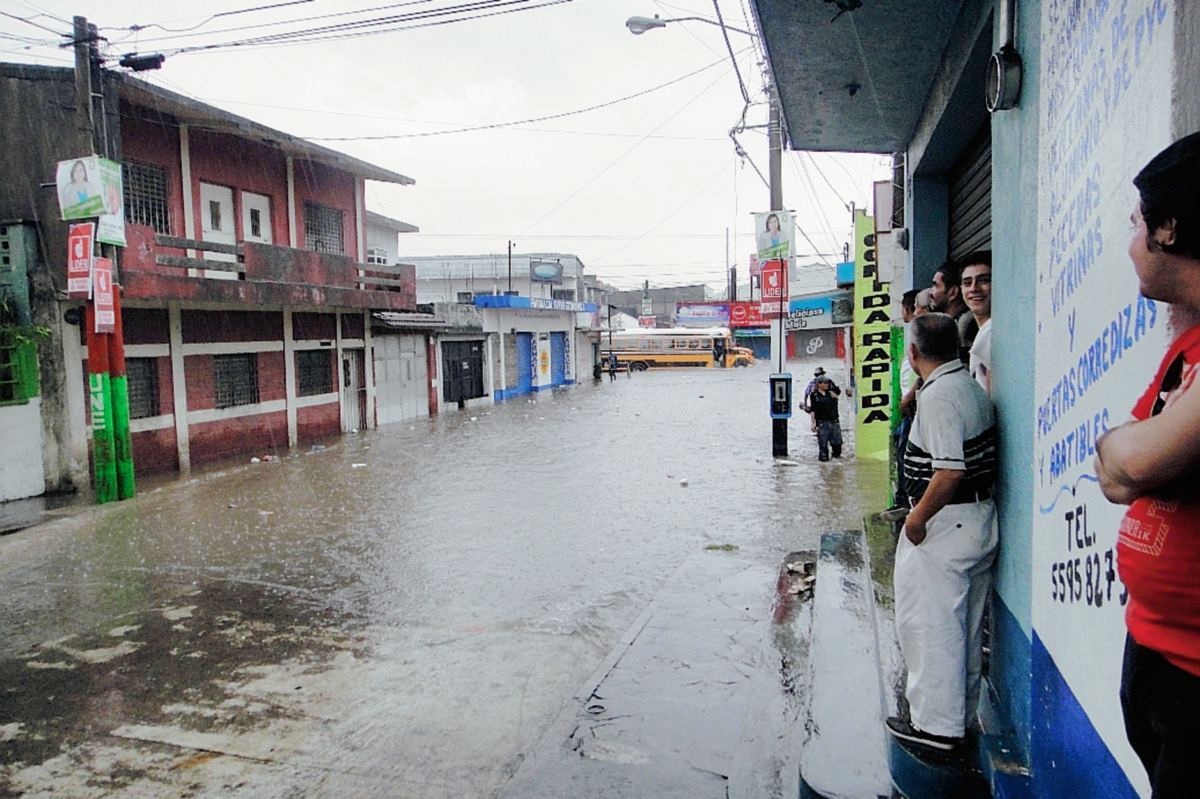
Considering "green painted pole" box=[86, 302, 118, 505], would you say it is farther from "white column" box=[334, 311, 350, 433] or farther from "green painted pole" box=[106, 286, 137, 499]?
"white column" box=[334, 311, 350, 433]

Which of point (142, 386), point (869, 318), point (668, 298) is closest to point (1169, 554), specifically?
point (869, 318)

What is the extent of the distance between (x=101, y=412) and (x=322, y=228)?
954cm

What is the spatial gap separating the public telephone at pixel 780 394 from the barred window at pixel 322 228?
37.9 feet

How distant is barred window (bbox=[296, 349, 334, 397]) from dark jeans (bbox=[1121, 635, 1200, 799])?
18.1m

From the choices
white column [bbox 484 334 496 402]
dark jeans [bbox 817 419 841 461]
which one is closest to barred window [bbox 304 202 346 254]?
white column [bbox 484 334 496 402]

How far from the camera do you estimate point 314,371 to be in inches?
730

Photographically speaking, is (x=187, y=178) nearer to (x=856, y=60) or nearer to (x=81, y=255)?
(x=81, y=255)

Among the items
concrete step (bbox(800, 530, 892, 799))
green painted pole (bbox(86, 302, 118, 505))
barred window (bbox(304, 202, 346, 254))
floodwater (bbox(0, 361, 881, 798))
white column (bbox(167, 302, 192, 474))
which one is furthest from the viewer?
barred window (bbox(304, 202, 346, 254))

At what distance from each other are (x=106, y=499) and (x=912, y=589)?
11.6 metres

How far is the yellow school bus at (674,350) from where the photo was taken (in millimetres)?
47938

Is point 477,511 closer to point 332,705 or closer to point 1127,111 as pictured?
point 332,705

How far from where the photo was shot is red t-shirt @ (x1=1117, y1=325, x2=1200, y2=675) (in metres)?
1.28

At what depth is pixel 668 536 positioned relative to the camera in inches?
340

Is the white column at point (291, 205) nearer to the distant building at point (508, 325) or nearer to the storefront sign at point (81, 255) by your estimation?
the distant building at point (508, 325)
